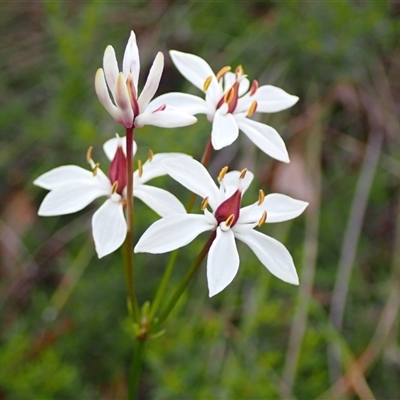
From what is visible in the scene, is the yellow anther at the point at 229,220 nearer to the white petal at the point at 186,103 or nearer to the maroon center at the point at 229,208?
the maroon center at the point at 229,208

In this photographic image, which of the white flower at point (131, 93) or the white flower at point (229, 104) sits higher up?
the white flower at point (131, 93)

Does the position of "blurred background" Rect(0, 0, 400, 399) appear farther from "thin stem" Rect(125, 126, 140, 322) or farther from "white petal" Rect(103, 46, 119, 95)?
"white petal" Rect(103, 46, 119, 95)

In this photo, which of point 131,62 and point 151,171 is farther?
point 151,171

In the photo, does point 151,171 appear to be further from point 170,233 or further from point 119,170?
point 170,233

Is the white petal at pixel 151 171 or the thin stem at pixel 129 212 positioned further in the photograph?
the white petal at pixel 151 171

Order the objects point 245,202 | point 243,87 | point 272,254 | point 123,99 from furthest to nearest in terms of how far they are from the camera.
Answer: point 245,202 → point 243,87 → point 272,254 → point 123,99

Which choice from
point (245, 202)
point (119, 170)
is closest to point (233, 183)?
point (119, 170)

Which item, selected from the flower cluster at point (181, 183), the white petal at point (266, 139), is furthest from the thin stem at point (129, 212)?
the white petal at point (266, 139)

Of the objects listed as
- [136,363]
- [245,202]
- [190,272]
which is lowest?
[245,202]
